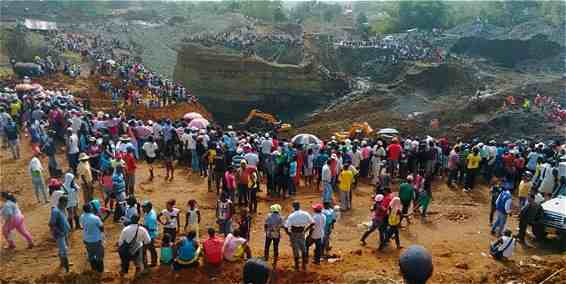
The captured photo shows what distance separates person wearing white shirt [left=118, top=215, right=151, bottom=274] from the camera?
855 centimetres

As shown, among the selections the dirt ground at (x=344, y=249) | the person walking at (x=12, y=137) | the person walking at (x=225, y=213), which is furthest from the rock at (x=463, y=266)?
the person walking at (x=12, y=137)

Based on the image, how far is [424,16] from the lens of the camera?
8044 cm

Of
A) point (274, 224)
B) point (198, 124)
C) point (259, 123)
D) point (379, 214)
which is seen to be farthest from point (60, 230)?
point (259, 123)

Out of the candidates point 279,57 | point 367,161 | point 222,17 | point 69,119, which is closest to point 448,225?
point 367,161

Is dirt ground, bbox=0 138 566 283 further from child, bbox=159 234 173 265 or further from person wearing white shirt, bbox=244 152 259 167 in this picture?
person wearing white shirt, bbox=244 152 259 167

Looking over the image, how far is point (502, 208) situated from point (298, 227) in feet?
16.8

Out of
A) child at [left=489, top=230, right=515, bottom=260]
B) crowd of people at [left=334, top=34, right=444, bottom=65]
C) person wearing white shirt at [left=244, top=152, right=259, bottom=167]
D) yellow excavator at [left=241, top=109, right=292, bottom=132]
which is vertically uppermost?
crowd of people at [left=334, top=34, right=444, bottom=65]

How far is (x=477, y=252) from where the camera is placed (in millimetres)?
10797

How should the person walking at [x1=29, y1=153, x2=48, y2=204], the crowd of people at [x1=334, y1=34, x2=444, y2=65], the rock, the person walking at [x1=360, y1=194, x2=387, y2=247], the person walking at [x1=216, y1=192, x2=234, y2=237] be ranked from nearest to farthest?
the rock < the person walking at [x1=216, y1=192, x2=234, y2=237] < the person walking at [x1=360, y1=194, x2=387, y2=247] < the person walking at [x1=29, y1=153, x2=48, y2=204] < the crowd of people at [x1=334, y1=34, x2=444, y2=65]

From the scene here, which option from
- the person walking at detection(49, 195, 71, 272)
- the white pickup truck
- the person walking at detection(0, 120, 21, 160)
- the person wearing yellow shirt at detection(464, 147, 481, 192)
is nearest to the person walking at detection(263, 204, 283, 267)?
the person walking at detection(49, 195, 71, 272)

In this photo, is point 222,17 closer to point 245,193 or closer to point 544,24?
point 544,24

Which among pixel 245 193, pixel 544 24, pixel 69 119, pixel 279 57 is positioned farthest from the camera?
pixel 544 24

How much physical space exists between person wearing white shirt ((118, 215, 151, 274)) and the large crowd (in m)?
0.02

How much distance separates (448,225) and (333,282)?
5252mm
